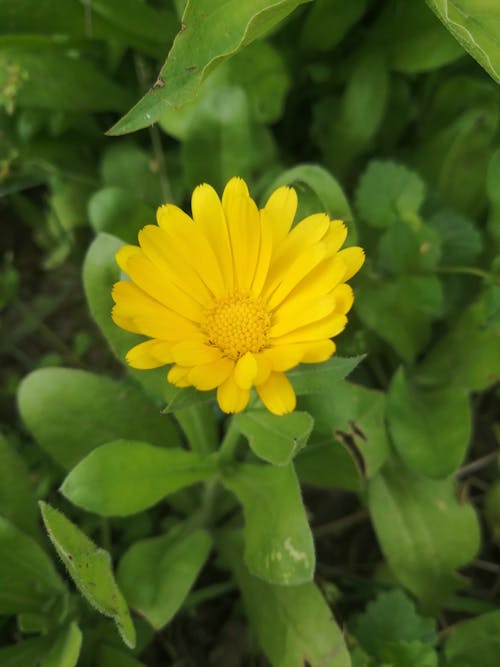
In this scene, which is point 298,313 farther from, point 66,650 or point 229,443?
point 66,650

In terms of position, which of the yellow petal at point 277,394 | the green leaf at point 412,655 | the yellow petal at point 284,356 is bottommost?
the green leaf at point 412,655

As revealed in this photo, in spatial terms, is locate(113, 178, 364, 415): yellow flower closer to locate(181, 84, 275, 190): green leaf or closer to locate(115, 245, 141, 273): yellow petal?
locate(115, 245, 141, 273): yellow petal

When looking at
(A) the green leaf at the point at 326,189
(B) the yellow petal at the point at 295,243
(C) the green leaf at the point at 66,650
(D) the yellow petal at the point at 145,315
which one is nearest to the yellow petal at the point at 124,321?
(D) the yellow petal at the point at 145,315

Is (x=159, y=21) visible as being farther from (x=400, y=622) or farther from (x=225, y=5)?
(x=400, y=622)

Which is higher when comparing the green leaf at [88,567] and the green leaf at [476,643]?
the green leaf at [88,567]

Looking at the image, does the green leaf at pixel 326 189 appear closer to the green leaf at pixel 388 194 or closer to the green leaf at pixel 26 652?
the green leaf at pixel 388 194

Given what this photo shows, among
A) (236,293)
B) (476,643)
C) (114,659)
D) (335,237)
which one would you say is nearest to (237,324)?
(236,293)
